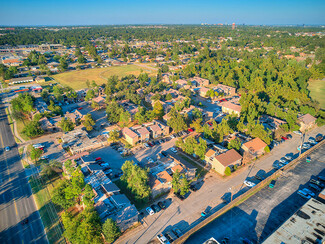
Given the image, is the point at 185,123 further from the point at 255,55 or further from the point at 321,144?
the point at 255,55

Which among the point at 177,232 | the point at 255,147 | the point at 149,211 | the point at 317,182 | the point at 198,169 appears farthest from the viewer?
the point at 255,147

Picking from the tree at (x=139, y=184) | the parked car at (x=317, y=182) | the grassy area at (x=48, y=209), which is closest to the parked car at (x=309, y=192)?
the parked car at (x=317, y=182)

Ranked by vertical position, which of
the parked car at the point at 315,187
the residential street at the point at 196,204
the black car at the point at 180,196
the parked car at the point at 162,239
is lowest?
the residential street at the point at 196,204

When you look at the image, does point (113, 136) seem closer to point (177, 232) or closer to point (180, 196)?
point (180, 196)

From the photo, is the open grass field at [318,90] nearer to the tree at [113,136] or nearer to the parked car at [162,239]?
the tree at [113,136]

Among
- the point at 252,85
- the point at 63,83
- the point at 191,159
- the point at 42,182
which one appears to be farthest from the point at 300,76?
the point at 63,83

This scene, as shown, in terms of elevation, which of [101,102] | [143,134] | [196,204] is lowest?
[196,204]

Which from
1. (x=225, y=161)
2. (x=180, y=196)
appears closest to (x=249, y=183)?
(x=225, y=161)
